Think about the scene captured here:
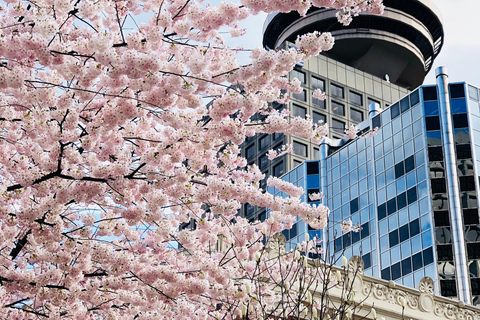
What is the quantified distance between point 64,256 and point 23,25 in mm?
3706

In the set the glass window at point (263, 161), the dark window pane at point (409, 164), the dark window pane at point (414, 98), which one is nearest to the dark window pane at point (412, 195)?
the dark window pane at point (409, 164)

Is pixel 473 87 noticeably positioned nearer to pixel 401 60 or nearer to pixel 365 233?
pixel 365 233

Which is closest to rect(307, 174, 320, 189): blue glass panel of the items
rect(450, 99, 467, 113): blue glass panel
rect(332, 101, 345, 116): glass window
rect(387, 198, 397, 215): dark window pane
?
rect(387, 198, 397, 215): dark window pane

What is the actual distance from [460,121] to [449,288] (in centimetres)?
1385

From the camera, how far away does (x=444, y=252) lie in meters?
49.5

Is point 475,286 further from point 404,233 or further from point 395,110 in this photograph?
point 395,110

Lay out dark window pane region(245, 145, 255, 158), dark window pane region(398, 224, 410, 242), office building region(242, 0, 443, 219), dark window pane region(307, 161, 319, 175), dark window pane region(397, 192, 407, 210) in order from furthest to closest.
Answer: dark window pane region(245, 145, 255, 158), office building region(242, 0, 443, 219), dark window pane region(307, 161, 319, 175), dark window pane region(397, 192, 407, 210), dark window pane region(398, 224, 410, 242)

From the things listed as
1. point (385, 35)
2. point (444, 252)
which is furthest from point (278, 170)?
point (444, 252)

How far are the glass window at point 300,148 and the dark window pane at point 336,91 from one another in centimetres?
1088

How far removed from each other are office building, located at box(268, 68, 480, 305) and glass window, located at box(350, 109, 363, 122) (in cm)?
2730

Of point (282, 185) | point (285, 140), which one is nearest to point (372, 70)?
point (285, 140)

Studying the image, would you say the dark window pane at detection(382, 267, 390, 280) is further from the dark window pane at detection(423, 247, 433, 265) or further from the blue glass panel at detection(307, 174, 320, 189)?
the blue glass panel at detection(307, 174, 320, 189)

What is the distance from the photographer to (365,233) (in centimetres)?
5738

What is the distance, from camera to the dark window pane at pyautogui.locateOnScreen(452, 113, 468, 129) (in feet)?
176
